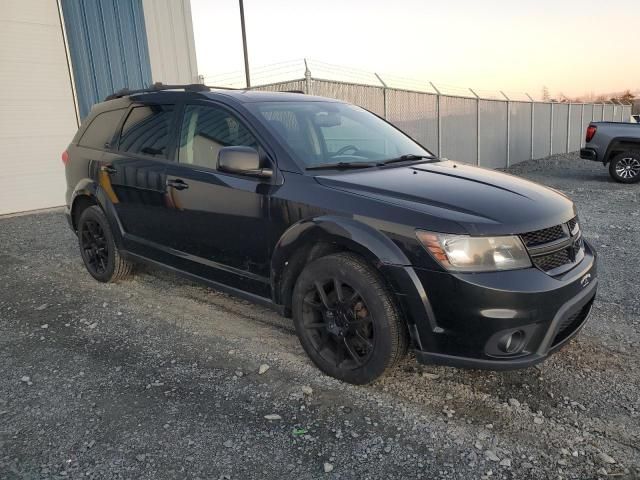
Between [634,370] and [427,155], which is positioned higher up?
[427,155]

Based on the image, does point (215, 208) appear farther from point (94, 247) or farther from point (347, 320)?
point (94, 247)

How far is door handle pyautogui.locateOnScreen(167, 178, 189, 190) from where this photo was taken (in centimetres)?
382

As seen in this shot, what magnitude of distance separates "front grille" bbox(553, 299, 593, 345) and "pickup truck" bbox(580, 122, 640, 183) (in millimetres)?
11134

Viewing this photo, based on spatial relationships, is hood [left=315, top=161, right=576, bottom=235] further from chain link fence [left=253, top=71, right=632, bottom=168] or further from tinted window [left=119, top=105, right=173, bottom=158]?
chain link fence [left=253, top=71, right=632, bottom=168]

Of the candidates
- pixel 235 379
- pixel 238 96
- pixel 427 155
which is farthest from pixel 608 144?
pixel 235 379

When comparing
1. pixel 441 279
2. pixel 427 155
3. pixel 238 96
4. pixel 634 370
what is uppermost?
pixel 238 96

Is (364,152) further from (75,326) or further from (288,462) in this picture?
(75,326)

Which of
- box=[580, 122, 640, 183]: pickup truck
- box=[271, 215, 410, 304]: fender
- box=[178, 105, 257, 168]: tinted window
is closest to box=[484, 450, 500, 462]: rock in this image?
box=[271, 215, 410, 304]: fender

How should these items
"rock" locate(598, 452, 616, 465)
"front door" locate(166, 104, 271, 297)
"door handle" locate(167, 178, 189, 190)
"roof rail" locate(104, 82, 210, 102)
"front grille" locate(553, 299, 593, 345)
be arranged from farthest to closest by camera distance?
"roof rail" locate(104, 82, 210, 102), "door handle" locate(167, 178, 189, 190), "front door" locate(166, 104, 271, 297), "front grille" locate(553, 299, 593, 345), "rock" locate(598, 452, 616, 465)

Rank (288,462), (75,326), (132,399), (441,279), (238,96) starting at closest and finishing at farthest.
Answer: (288,462) → (441,279) → (132,399) → (238,96) → (75,326)

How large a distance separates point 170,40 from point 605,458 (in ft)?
39.0

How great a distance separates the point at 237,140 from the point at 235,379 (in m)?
1.61

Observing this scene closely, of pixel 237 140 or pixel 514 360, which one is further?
pixel 237 140

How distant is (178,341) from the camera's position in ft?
12.5
